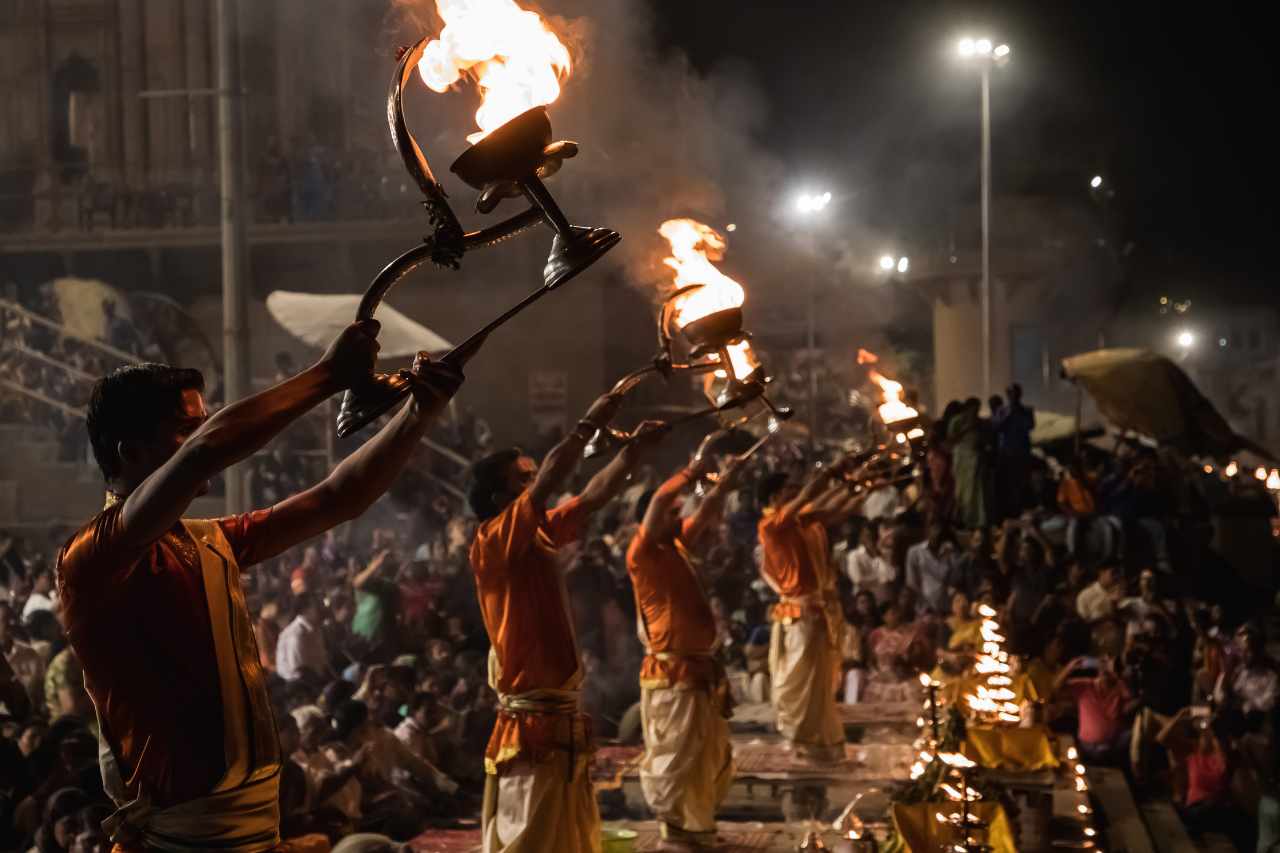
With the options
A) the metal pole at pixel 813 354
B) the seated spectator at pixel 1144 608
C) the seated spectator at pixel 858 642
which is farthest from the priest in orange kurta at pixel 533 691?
the metal pole at pixel 813 354

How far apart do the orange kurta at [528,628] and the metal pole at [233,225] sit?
14.0ft

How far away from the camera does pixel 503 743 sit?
6898 millimetres

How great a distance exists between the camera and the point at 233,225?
35.4 ft

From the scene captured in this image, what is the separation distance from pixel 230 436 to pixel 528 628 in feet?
12.5

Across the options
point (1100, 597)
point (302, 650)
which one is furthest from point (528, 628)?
point (1100, 597)

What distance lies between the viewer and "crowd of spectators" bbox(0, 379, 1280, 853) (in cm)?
962

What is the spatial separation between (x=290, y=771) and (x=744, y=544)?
396 inches

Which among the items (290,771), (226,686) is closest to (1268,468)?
(290,771)

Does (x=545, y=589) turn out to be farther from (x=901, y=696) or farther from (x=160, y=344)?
(x=160, y=344)

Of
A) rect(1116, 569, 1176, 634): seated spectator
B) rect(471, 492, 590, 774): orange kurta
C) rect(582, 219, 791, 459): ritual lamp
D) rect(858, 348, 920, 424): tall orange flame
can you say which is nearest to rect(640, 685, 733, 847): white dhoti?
rect(582, 219, 791, 459): ritual lamp

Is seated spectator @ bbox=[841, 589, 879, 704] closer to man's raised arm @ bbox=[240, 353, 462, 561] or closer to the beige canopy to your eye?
the beige canopy

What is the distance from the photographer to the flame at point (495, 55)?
4086mm

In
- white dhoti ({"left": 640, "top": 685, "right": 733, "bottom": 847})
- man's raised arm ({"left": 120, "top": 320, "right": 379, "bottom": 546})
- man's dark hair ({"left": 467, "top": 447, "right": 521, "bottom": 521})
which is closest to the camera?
man's raised arm ({"left": 120, "top": 320, "right": 379, "bottom": 546})

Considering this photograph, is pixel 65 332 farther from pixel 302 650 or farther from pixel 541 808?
pixel 541 808
